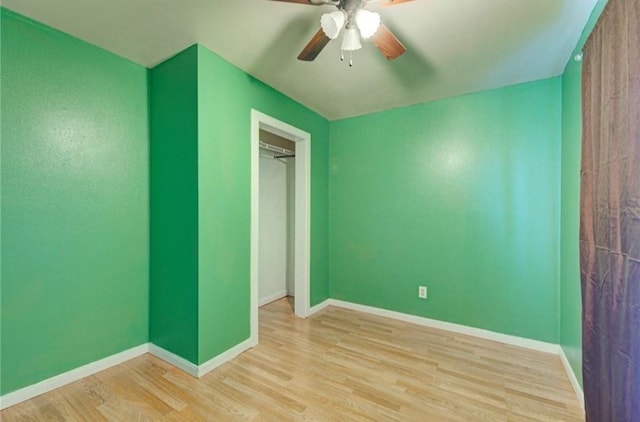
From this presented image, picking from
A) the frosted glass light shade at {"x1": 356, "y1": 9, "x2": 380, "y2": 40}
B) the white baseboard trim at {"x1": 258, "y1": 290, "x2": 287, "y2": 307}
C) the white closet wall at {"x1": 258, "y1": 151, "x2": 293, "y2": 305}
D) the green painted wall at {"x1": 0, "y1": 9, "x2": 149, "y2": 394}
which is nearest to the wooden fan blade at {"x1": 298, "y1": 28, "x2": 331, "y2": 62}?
the frosted glass light shade at {"x1": 356, "y1": 9, "x2": 380, "y2": 40}

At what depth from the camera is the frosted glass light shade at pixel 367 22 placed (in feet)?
4.46

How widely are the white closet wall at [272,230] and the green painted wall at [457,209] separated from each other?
82cm

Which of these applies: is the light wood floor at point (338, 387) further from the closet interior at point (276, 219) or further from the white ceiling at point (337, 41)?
the white ceiling at point (337, 41)

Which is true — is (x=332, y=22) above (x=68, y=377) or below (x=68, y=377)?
above

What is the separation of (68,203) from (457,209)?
10.8 feet

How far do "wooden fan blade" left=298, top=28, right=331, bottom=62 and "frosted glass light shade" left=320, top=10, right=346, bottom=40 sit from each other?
82 millimetres

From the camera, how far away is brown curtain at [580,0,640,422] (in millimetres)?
963

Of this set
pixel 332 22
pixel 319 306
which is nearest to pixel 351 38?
pixel 332 22

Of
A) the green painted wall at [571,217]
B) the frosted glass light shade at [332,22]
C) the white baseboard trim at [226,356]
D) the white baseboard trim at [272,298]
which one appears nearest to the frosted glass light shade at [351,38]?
the frosted glass light shade at [332,22]

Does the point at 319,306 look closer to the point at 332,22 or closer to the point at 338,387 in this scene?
the point at 338,387

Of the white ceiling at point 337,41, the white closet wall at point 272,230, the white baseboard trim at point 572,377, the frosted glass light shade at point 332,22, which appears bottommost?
the white baseboard trim at point 572,377

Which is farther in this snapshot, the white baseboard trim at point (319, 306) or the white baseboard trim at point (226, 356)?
the white baseboard trim at point (319, 306)

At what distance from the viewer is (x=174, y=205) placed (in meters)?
2.14

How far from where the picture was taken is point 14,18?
5.49ft
